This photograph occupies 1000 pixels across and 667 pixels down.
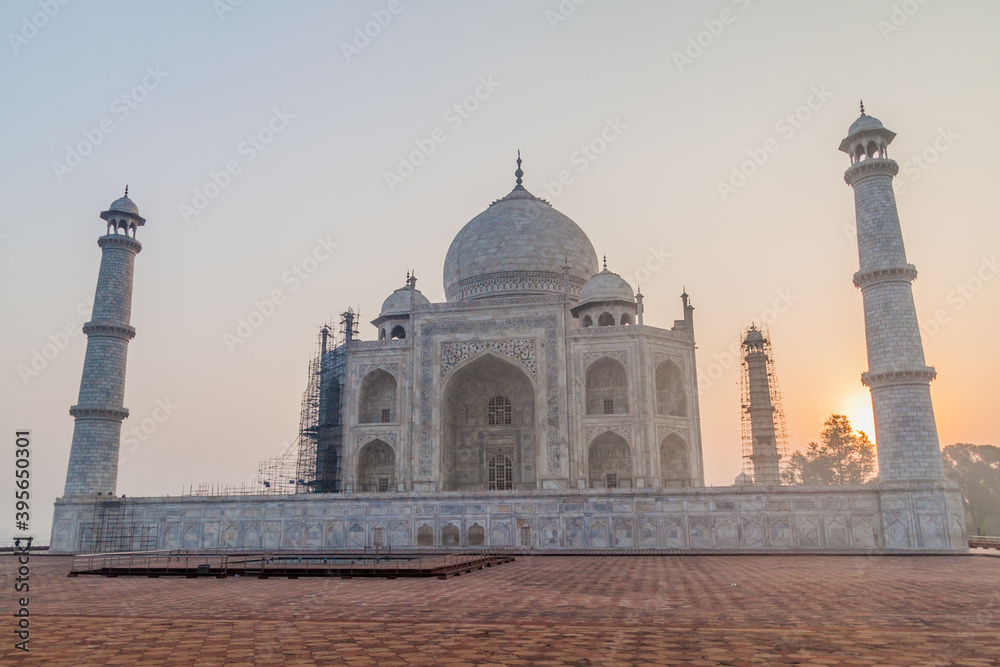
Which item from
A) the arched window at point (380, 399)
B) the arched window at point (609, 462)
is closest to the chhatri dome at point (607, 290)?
the arched window at point (609, 462)

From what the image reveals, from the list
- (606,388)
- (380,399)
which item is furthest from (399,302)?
(606,388)

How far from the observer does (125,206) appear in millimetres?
27844

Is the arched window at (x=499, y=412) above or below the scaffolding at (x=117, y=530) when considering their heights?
above

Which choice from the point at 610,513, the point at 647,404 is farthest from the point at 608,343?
the point at 610,513

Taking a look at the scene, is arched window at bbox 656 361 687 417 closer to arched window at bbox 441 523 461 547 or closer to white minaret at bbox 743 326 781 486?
white minaret at bbox 743 326 781 486

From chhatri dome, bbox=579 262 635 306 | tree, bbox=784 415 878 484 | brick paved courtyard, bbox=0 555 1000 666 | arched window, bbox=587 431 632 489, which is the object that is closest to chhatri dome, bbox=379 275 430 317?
chhatri dome, bbox=579 262 635 306

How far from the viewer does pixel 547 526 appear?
22125mm

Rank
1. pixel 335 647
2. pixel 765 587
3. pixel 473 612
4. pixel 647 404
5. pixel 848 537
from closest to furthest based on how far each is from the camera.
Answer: pixel 335 647 → pixel 473 612 → pixel 765 587 → pixel 848 537 → pixel 647 404

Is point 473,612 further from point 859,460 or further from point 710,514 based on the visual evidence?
point 859,460

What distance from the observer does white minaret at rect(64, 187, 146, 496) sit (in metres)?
25.1

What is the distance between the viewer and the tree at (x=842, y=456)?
51844mm

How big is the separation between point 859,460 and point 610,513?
3683 centimetres

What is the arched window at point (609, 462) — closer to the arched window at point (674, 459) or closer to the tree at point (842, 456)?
the arched window at point (674, 459)

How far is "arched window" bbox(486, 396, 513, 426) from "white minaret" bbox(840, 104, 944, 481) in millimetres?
12886
